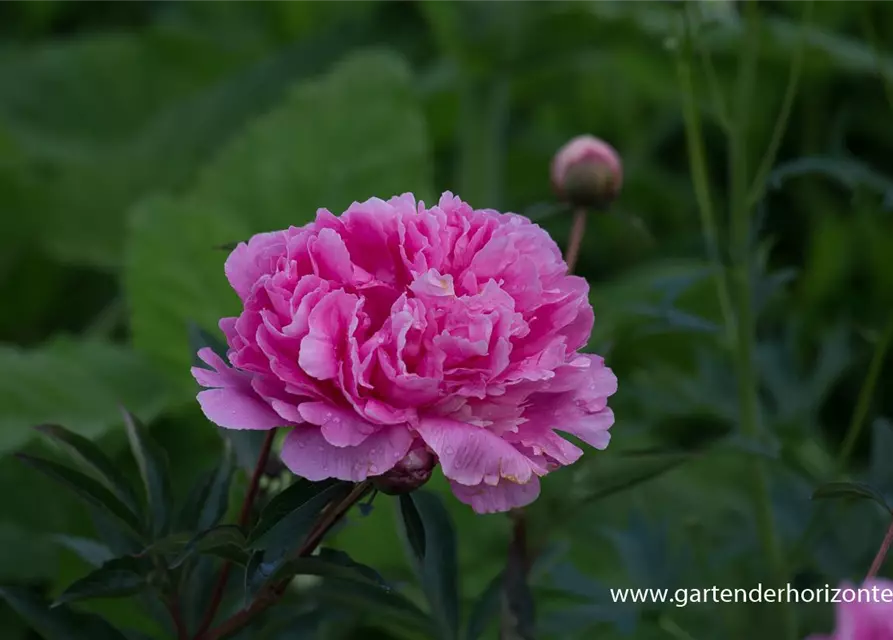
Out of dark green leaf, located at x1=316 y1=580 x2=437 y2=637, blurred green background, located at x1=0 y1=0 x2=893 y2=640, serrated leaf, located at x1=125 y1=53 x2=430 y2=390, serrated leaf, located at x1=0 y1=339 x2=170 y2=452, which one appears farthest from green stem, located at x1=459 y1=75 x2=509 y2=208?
dark green leaf, located at x1=316 y1=580 x2=437 y2=637

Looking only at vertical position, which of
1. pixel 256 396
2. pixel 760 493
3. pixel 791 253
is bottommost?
pixel 791 253

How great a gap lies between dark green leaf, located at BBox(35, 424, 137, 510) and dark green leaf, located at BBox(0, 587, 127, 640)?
0.15 feet

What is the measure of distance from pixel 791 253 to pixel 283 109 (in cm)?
62

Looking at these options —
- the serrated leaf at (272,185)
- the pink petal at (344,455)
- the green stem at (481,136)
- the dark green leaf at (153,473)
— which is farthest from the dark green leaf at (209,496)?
the green stem at (481,136)

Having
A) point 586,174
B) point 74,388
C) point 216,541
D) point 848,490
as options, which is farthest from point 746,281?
point 74,388

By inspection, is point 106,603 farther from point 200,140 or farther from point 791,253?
point 791,253

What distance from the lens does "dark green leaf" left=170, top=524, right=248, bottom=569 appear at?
1.30 ft

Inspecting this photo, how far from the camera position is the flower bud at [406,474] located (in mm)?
372

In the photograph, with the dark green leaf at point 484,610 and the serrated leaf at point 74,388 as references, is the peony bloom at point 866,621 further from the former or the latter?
the serrated leaf at point 74,388

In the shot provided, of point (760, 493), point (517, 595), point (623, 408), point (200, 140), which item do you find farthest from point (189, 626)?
point (200, 140)

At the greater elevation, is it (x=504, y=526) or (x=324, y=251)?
(x=324, y=251)

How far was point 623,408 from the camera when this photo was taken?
0.92 metres

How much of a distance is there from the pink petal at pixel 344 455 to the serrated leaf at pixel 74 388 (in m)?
0.44

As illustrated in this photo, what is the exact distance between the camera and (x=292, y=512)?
39 centimetres
